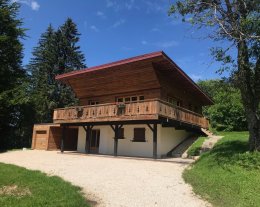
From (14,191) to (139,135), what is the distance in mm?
13760

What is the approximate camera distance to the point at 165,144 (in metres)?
21.1

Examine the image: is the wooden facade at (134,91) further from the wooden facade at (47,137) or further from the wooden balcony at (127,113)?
the wooden facade at (47,137)

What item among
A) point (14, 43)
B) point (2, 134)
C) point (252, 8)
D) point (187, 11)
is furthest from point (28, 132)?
point (252, 8)

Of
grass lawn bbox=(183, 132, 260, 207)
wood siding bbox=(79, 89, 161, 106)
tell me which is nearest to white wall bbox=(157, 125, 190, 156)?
wood siding bbox=(79, 89, 161, 106)

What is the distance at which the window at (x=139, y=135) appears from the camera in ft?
69.0

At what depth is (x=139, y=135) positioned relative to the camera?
69.6ft

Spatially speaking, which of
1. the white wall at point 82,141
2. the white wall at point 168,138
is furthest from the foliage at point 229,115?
the white wall at point 82,141

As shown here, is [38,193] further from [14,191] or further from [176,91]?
[176,91]

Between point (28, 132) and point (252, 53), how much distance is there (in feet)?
91.0

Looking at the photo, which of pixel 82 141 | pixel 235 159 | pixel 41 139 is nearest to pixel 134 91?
pixel 82 141

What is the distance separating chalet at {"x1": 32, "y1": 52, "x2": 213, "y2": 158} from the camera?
1800 centimetres

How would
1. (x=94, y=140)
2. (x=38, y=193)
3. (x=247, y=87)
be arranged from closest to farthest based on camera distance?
(x=38, y=193) < (x=247, y=87) < (x=94, y=140)

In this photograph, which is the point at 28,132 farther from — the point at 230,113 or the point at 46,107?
the point at 230,113

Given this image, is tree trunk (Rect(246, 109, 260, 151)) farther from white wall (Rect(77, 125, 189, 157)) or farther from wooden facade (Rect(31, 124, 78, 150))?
wooden facade (Rect(31, 124, 78, 150))
